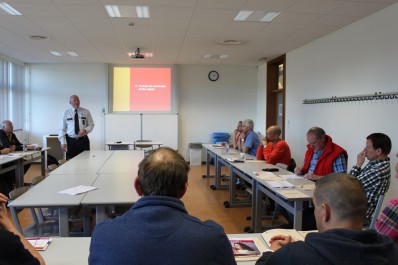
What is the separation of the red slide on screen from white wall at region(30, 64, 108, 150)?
77 centimetres

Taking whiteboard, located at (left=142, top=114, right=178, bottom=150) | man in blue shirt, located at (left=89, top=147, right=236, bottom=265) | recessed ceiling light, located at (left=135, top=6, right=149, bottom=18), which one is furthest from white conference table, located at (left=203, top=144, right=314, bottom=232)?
whiteboard, located at (left=142, top=114, right=178, bottom=150)

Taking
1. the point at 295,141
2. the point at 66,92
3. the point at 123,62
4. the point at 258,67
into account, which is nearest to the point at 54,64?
the point at 66,92

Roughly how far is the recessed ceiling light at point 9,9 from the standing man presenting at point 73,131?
5.71 feet

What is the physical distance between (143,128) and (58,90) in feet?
8.37

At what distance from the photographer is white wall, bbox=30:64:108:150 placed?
866 centimetres

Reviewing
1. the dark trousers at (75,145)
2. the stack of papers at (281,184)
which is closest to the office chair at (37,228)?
the stack of papers at (281,184)

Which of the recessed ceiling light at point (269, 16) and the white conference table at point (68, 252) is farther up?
the recessed ceiling light at point (269, 16)

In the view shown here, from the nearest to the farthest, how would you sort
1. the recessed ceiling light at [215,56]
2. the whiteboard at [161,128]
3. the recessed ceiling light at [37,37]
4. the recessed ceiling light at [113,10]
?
the recessed ceiling light at [113,10]
the recessed ceiling light at [37,37]
the recessed ceiling light at [215,56]
the whiteboard at [161,128]

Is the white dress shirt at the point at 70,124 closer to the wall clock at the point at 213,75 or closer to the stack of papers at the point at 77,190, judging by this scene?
the stack of papers at the point at 77,190

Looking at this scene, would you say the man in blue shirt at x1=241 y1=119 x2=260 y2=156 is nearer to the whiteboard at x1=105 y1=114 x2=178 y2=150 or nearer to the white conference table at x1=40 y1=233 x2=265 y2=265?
the whiteboard at x1=105 y1=114 x2=178 y2=150

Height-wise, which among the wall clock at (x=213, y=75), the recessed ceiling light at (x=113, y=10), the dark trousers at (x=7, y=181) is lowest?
the dark trousers at (x=7, y=181)

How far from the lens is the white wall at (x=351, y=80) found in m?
4.07

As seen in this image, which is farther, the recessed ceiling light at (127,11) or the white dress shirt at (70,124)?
the white dress shirt at (70,124)

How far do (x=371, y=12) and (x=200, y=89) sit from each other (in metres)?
5.36
